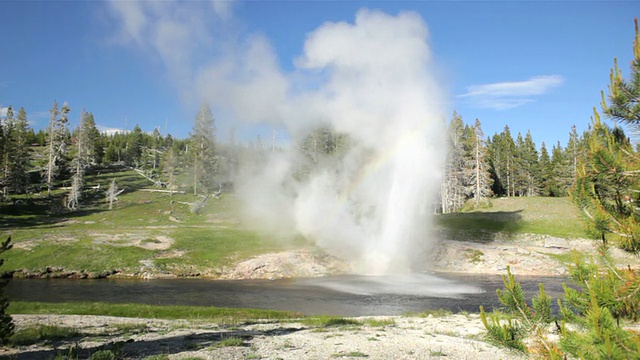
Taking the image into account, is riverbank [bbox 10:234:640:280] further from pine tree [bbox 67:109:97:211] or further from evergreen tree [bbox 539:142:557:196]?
evergreen tree [bbox 539:142:557:196]

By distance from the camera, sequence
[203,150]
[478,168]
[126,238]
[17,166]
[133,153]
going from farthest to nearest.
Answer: [133,153], [203,150], [478,168], [17,166], [126,238]

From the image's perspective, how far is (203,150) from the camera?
368 feet

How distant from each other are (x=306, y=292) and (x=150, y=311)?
54.0 feet

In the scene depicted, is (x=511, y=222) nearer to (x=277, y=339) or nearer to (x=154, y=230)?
(x=154, y=230)

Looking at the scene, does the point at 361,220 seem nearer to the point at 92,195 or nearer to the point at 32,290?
the point at 32,290

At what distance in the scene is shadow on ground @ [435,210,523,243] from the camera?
242ft

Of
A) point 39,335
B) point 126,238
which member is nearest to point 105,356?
point 39,335

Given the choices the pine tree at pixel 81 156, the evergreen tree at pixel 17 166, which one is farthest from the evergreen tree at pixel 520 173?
the evergreen tree at pixel 17 166

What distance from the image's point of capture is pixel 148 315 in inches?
1196

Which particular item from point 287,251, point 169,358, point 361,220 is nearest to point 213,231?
point 287,251

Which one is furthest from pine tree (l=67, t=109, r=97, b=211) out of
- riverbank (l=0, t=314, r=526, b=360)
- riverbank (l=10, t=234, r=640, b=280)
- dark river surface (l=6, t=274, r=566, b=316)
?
riverbank (l=0, t=314, r=526, b=360)

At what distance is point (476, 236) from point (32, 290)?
225 ft

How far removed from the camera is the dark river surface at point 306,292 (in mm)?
35812

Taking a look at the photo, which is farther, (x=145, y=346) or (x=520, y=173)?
(x=520, y=173)
